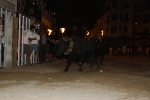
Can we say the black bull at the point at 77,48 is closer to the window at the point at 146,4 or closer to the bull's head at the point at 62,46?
the bull's head at the point at 62,46

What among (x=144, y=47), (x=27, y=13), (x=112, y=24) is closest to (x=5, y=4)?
(x=27, y=13)

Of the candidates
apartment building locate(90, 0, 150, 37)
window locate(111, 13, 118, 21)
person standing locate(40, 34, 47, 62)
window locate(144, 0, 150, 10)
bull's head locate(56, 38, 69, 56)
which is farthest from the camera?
window locate(111, 13, 118, 21)

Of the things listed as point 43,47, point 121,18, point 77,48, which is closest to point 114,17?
point 121,18

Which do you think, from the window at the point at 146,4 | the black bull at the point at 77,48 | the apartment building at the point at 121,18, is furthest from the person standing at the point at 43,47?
the apartment building at the point at 121,18

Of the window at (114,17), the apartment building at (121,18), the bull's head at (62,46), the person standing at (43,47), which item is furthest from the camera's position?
the window at (114,17)

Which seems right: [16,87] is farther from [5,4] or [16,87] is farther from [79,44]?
[5,4]

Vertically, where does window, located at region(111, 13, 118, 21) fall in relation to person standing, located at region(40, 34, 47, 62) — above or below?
above

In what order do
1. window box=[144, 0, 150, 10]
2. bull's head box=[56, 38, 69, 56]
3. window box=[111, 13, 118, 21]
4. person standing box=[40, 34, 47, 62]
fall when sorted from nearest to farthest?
1. bull's head box=[56, 38, 69, 56]
2. person standing box=[40, 34, 47, 62]
3. window box=[144, 0, 150, 10]
4. window box=[111, 13, 118, 21]

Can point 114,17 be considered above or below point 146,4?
below

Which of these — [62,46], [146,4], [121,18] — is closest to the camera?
[62,46]

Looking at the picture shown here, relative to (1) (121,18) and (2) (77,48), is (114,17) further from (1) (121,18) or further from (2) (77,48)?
(2) (77,48)

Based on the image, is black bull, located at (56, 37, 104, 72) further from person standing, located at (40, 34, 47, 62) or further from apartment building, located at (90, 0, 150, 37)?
apartment building, located at (90, 0, 150, 37)

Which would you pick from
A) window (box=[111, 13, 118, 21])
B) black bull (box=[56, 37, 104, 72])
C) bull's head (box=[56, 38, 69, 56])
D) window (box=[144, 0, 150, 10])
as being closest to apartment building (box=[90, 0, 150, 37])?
window (box=[111, 13, 118, 21])

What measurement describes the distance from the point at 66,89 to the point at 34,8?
33.4 ft
